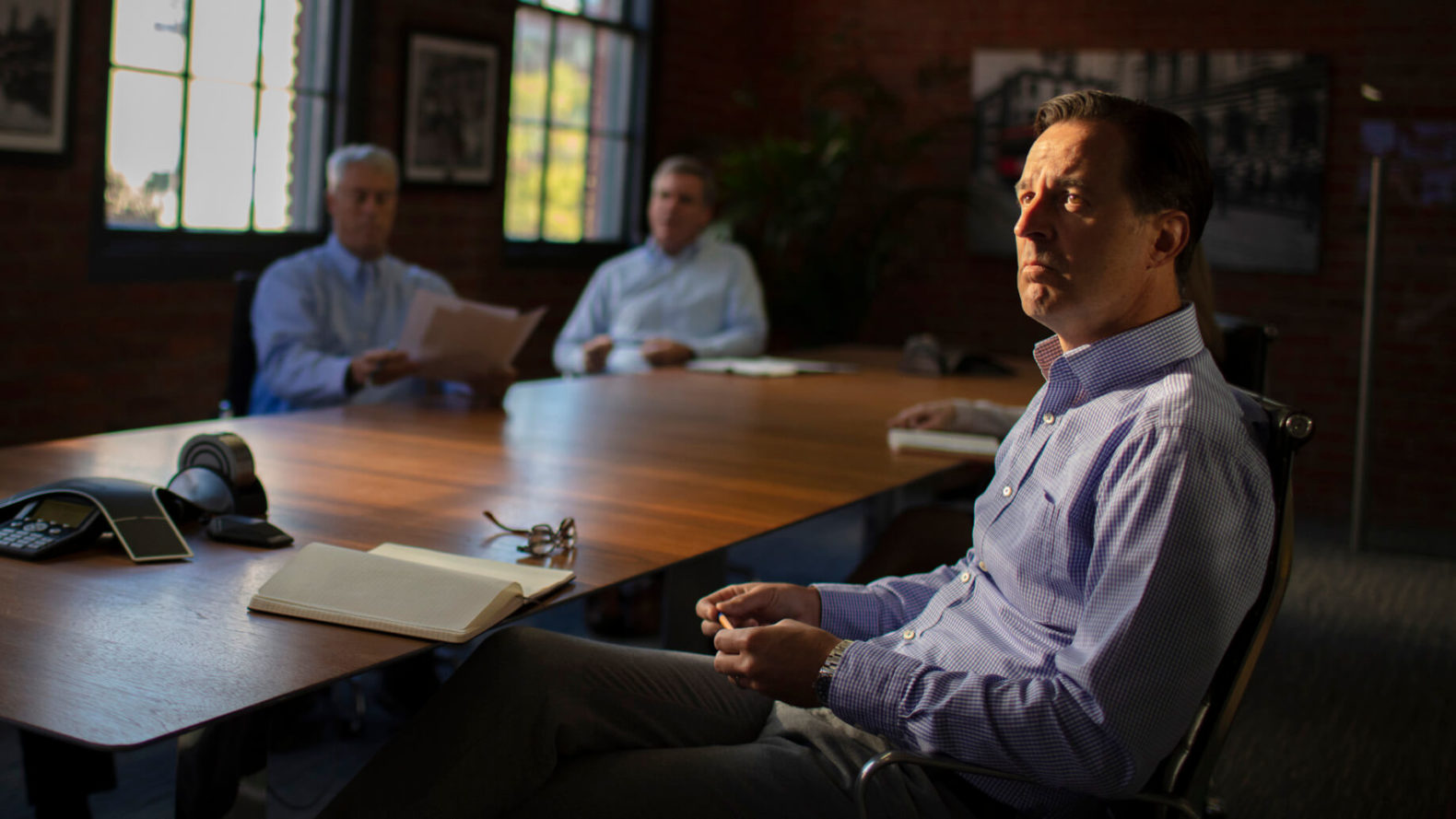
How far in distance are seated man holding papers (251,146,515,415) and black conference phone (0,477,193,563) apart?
1.51 metres

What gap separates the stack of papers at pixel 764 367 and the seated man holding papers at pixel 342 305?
0.87 m


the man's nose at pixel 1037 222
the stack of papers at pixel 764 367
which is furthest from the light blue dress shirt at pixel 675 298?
the man's nose at pixel 1037 222

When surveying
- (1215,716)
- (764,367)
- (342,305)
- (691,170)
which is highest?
(691,170)

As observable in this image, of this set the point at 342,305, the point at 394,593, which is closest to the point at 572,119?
Answer: the point at 342,305

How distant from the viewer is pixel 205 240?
4.75 meters

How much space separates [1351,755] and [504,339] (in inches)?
89.9

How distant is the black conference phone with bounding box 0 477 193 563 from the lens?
5.64ft

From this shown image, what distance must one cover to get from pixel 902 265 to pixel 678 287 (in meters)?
2.46

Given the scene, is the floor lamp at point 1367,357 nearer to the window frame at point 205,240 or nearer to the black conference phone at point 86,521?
the window frame at point 205,240

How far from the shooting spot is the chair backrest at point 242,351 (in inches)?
142

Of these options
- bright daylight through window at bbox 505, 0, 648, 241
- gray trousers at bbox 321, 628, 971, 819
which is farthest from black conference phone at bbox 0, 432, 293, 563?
bright daylight through window at bbox 505, 0, 648, 241

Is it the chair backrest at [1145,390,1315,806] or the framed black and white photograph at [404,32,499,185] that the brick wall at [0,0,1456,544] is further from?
the chair backrest at [1145,390,1315,806]

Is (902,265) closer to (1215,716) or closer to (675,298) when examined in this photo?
(675,298)

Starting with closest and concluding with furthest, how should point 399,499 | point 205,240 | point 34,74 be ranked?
point 399,499
point 34,74
point 205,240
